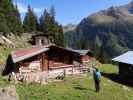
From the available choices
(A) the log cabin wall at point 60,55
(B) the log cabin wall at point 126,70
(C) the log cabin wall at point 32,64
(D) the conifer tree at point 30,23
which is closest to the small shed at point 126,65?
(B) the log cabin wall at point 126,70

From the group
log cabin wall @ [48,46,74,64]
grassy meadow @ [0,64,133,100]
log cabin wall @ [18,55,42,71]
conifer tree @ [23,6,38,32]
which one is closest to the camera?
grassy meadow @ [0,64,133,100]

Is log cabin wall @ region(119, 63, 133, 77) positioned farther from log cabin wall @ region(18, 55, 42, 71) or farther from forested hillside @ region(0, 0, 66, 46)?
forested hillside @ region(0, 0, 66, 46)

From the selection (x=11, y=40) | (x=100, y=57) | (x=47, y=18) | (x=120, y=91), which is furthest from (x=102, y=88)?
(x=47, y=18)

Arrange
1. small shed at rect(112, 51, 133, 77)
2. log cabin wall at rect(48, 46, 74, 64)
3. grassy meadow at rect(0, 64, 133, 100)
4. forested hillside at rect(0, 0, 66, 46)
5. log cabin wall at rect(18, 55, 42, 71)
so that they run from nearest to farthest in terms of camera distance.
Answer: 1. grassy meadow at rect(0, 64, 133, 100)
2. log cabin wall at rect(18, 55, 42, 71)
3. log cabin wall at rect(48, 46, 74, 64)
4. small shed at rect(112, 51, 133, 77)
5. forested hillside at rect(0, 0, 66, 46)

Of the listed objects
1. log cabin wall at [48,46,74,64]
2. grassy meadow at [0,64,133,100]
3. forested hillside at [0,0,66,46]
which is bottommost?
grassy meadow at [0,64,133,100]

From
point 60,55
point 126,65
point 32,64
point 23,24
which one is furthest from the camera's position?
point 23,24

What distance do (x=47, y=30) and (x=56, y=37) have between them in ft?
22.2

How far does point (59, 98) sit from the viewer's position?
27406 millimetres

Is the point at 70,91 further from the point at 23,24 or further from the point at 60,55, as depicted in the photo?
the point at 23,24

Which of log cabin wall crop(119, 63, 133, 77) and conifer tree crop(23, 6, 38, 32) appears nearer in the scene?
log cabin wall crop(119, 63, 133, 77)

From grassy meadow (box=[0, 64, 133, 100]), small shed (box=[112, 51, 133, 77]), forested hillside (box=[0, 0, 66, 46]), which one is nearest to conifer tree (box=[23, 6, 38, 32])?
forested hillside (box=[0, 0, 66, 46])

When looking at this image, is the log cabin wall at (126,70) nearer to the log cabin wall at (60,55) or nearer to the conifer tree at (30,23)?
the log cabin wall at (60,55)

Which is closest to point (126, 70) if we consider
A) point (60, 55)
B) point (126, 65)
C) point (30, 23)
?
point (126, 65)

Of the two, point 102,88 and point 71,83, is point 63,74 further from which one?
point 102,88
